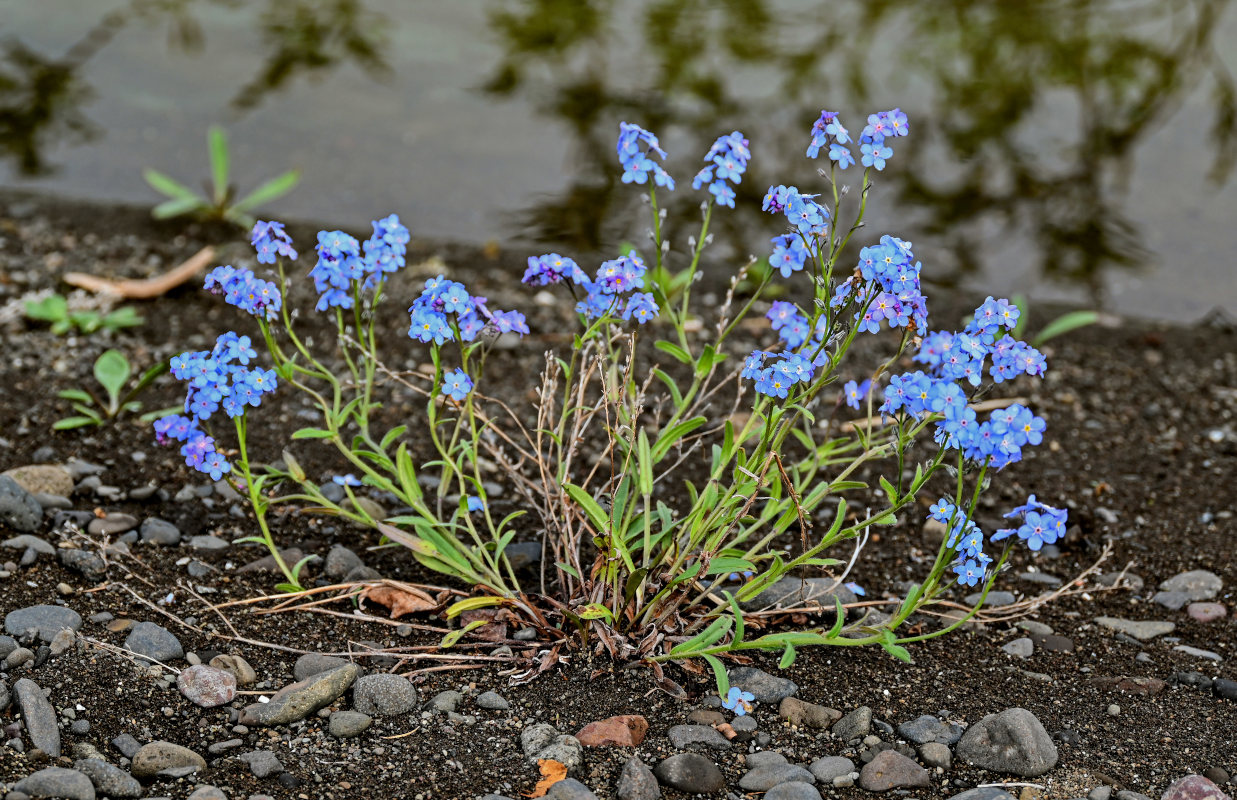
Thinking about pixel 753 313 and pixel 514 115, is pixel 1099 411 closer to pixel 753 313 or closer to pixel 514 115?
pixel 753 313

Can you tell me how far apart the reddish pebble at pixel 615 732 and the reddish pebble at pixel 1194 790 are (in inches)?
42.5

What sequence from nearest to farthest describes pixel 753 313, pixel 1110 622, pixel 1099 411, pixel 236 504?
pixel 1110 622, pixel 236 504, pixel 1099 411, pixel 753 313

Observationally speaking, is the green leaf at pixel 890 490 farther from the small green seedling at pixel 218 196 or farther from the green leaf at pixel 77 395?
the small green seedling at pixel 218 196

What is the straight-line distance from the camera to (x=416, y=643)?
279 cm

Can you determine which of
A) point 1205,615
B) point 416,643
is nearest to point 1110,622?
point 1205,615

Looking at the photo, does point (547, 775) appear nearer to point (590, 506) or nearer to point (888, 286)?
point (590, 506)

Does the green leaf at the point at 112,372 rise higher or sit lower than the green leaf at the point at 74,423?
higher

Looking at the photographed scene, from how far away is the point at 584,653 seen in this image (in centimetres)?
270

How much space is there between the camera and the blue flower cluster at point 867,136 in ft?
7.66

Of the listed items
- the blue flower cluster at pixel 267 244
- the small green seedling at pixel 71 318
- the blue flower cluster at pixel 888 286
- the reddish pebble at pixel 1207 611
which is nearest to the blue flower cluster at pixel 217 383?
the blue flower cluster at pixel 267 244

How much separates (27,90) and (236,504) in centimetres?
382

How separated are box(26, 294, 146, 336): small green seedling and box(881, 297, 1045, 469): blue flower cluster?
2948mm

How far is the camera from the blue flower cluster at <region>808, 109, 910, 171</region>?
234cm

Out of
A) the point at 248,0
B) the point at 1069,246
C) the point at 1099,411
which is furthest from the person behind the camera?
the point at 248,0
